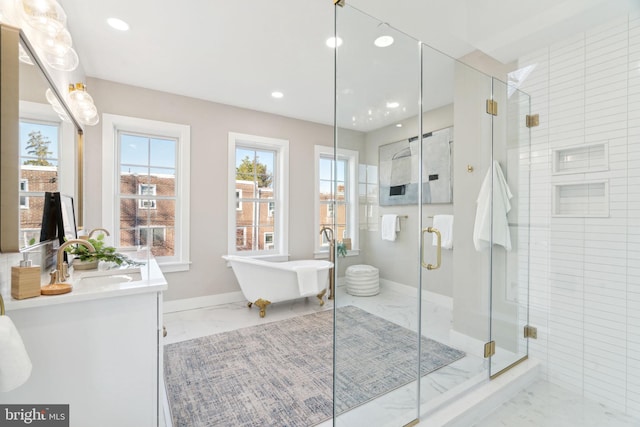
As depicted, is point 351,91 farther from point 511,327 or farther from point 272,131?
point 272,131

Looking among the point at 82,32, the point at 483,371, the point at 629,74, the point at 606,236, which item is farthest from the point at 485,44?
the point at 82,32

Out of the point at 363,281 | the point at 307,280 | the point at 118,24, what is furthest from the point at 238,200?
the point at 363,281

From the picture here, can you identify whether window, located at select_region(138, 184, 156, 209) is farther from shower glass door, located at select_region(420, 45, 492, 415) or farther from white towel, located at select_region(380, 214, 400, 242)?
shower glass door, located at select_region(420, 45, 492, 415)

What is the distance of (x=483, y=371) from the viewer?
2004mm

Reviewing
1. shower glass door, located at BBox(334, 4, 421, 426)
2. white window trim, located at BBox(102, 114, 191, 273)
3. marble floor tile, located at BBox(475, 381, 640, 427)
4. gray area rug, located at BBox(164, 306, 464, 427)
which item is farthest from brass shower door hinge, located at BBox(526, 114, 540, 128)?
white window trim, located at BBox(102, 114, 191, 273)

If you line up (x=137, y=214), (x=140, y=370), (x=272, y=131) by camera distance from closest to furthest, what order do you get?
(x=140, y=370), (x=137, y=214), (x=272, y=131)

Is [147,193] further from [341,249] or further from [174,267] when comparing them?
[341,249]

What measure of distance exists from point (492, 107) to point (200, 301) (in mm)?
3631

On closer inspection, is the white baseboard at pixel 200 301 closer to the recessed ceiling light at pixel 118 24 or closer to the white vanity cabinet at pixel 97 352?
the white vanity cabinet at pixel 97 352

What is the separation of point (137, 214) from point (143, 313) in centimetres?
250

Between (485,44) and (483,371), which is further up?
(485,44)

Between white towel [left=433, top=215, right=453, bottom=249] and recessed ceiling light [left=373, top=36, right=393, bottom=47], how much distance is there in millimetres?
1068

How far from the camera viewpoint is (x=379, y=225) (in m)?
1.60

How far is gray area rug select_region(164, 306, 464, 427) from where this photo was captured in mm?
1516
